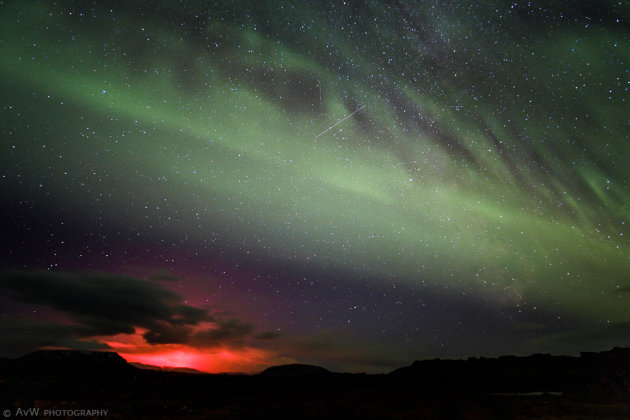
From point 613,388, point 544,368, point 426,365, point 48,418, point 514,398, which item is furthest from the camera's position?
point 426,365

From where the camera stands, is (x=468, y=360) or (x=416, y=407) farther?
(x=468, y=360)

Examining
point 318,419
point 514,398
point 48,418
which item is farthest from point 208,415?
point 514,398

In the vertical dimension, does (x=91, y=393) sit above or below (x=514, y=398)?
above

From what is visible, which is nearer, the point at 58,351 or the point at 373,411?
the point at 373,411

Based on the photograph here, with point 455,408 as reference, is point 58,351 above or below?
above

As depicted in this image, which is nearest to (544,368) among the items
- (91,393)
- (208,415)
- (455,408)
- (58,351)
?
(455,408)

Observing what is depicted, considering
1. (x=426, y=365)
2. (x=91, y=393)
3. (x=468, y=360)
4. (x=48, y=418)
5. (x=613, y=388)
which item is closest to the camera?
(x=48, y=418)

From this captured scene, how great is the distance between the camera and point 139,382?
3266 cm

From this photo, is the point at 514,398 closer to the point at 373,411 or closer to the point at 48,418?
the point at 373,411

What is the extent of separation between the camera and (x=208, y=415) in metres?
15.9

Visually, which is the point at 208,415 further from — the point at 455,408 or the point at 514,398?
the point at 514,398

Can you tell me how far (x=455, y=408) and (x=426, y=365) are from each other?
56.6 metres

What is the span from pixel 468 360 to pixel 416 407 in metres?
51.5

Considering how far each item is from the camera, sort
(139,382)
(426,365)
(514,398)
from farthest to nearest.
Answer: (426,365), (139,382), (514,398)
